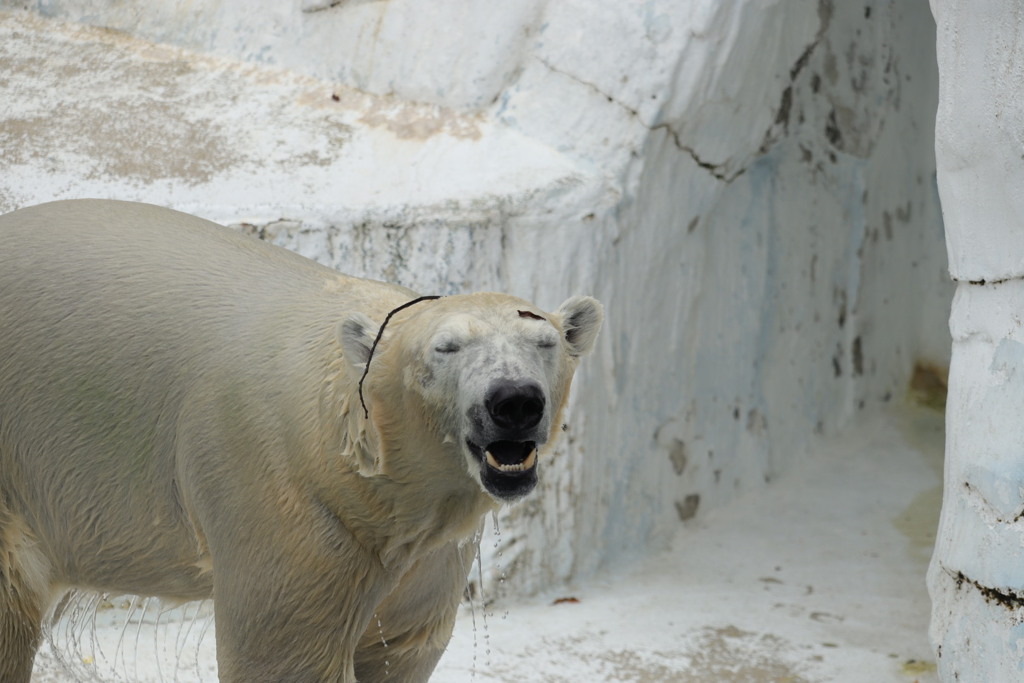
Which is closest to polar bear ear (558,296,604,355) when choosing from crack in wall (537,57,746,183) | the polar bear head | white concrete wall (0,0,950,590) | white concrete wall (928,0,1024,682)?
the polar bear head

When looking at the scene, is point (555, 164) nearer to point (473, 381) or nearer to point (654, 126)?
point (654, 126)

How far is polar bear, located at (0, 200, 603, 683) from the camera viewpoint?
6.52 feet

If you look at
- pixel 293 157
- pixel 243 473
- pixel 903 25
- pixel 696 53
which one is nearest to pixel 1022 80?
pixel 696 53

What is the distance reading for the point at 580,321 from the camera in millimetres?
2158

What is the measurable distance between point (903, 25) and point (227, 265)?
4231mm

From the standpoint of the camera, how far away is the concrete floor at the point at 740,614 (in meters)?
3.68

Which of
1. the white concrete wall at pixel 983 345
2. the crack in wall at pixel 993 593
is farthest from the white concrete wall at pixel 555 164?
the crack in wall at pixel 993 593

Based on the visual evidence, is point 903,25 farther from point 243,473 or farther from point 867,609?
point 243,473

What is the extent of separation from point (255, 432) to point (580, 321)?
593mm

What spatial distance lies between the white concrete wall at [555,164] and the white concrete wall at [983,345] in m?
1.17

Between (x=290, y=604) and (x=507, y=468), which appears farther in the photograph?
Result: (x=290, y=604)

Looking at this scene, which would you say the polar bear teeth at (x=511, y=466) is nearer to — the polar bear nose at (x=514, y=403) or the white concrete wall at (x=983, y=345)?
the polar bear nose at (x=514, y=403)

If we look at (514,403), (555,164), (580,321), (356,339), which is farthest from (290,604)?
(555,164)

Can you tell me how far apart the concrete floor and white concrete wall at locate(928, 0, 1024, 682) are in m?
0.68
